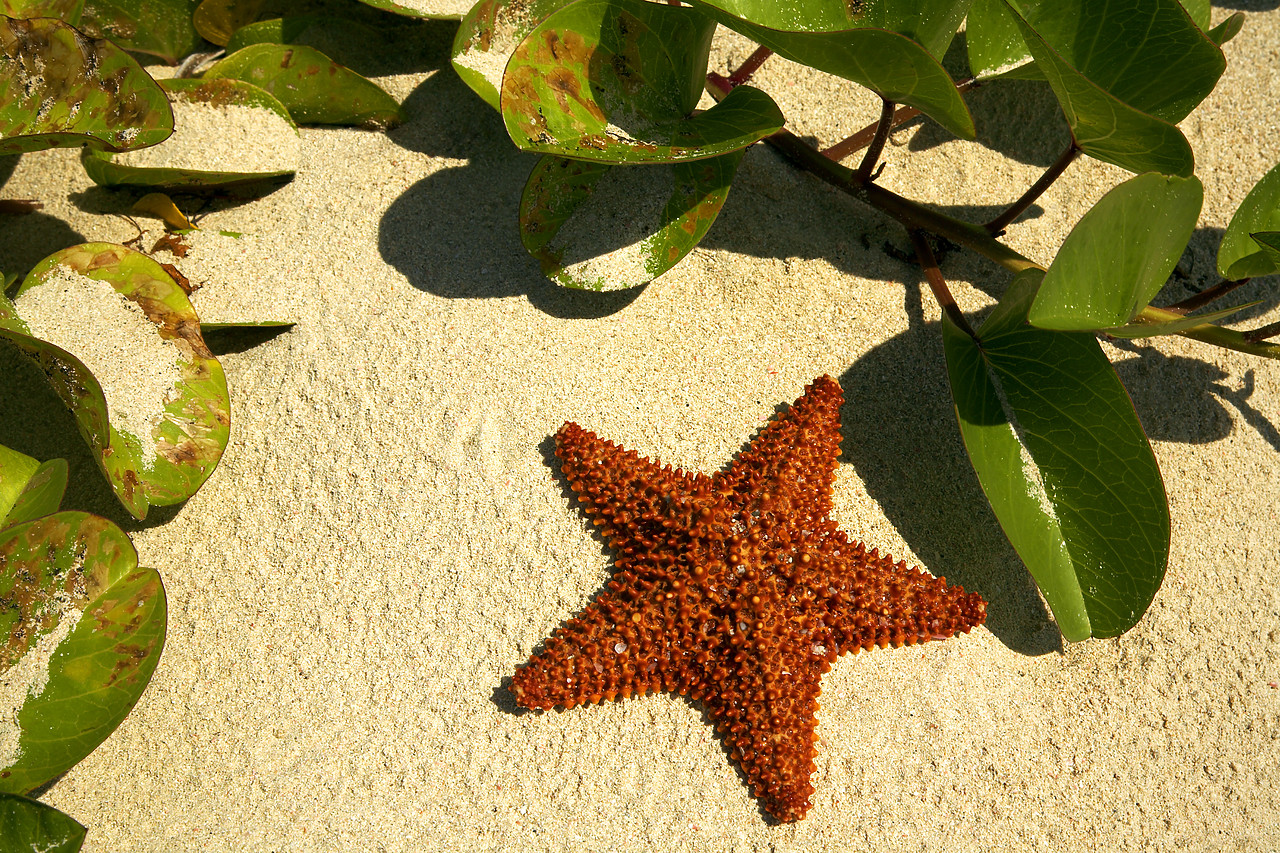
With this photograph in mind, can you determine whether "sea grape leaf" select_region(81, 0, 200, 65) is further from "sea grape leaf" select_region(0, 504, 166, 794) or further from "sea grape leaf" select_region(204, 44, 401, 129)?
"sea grape leaf" select_region(0, 504, 166, 794)

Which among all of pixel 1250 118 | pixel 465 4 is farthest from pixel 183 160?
pixel 1250 118

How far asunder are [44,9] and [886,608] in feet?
6.88

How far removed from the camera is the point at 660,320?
182 centimetres

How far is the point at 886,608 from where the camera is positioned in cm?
151

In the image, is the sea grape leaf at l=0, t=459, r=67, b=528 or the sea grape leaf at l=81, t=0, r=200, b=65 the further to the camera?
the sea grape leaf at l=81, t=0, r=200, b=65

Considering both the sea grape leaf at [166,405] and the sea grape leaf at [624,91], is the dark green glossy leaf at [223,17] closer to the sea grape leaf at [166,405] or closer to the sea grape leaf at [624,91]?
the sea grape leaf at [166,405]

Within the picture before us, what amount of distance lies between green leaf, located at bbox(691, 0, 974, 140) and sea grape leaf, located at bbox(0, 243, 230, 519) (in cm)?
114

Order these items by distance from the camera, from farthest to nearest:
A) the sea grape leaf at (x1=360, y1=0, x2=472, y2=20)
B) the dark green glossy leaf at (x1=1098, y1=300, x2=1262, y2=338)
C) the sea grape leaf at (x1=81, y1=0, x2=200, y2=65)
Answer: the sea grape leaf at (x1=81, y1=0, x2=200, y2=65) < the sea grape leaf at (x1=360, y1=0, x2=472, y2=20) < the dark green glossy leaf at (x1=1098, y1=300, x2=1262, y2=338)

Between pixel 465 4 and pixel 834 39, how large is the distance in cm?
96

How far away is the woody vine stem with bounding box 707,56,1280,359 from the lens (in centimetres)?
163

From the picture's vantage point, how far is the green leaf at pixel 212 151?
1.76 metres

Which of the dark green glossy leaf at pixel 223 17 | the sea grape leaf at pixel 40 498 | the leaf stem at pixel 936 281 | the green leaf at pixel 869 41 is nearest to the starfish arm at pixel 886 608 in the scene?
the leaf stem at pixel 936 281

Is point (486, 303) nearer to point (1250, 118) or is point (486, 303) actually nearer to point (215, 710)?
point (215, 710)

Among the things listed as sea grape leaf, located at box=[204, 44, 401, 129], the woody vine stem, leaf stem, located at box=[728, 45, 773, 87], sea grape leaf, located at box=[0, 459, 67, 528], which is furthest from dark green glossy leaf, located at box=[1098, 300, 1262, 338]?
sea grape leaf, located at box=[0, 459, 67, 528]
